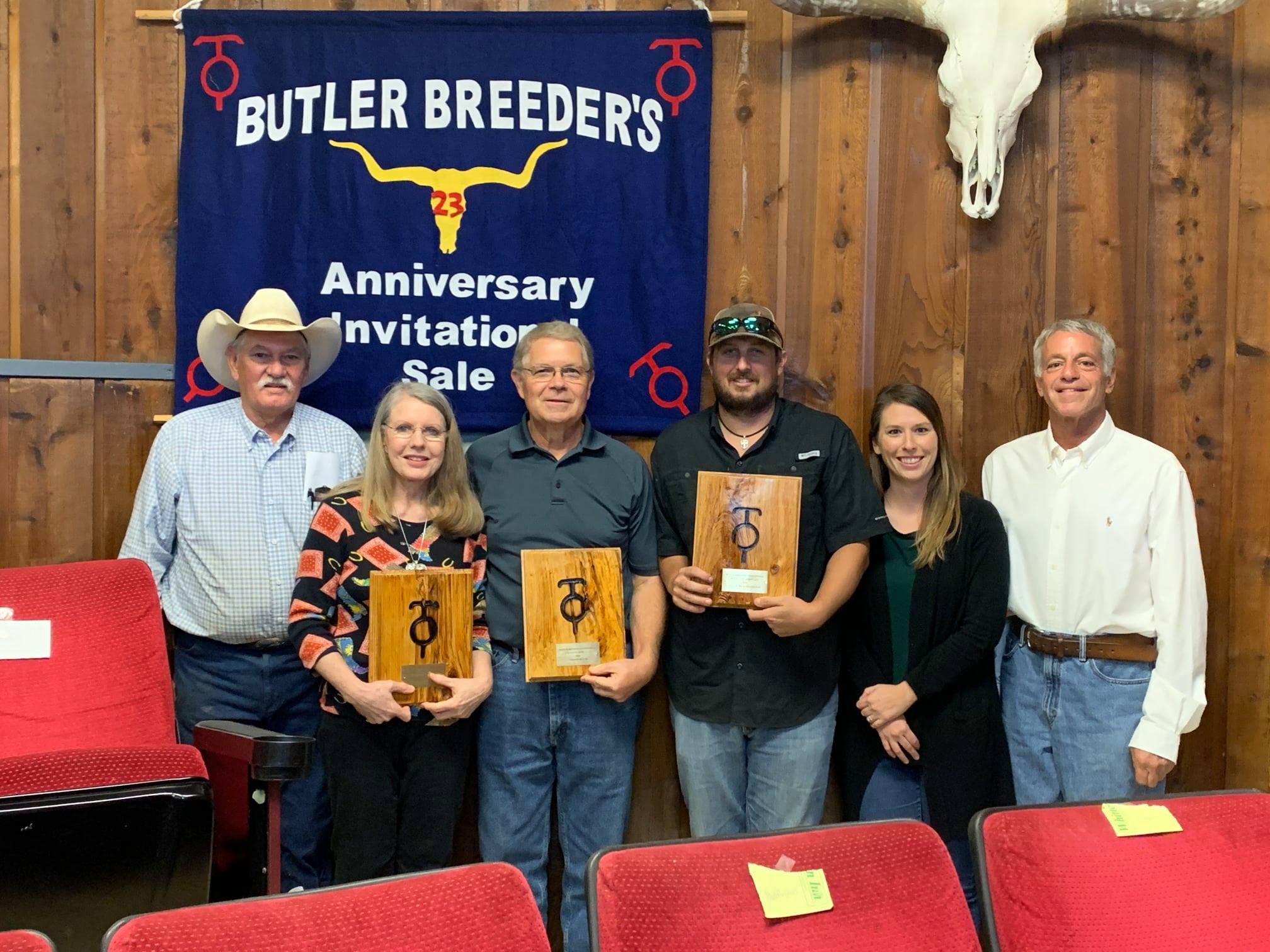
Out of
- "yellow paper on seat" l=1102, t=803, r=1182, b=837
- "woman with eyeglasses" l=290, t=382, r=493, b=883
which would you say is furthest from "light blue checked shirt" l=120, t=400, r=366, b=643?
"yellow paper on seat" l=1102, t=803, r=1182, b=837

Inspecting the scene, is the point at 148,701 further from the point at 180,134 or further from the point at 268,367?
the point at 180,134

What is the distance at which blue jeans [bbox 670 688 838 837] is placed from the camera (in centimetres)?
274

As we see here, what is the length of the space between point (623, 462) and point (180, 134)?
5.48 ft

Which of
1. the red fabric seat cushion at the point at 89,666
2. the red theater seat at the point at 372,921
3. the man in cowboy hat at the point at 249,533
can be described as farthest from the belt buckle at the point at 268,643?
the red theater seat at the point at 372,921

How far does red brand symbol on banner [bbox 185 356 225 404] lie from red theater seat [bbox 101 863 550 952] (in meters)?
2.01

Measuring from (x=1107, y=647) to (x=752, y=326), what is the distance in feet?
3.90

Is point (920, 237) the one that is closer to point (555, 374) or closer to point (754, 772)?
point (555, 374)

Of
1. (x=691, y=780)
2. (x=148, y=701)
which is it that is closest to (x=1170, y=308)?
(x=691, y=780)

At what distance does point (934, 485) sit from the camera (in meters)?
2.80

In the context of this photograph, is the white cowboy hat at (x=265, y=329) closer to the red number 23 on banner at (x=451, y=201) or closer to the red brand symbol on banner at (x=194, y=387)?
the red brand symbol on banner at (x=194, y=387)

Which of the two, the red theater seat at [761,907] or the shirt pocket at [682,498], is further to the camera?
the shirt pocket at [682,498]

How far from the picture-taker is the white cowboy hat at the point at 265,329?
9.45 ft

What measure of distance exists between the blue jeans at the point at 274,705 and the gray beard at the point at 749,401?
1.29m

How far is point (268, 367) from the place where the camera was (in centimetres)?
287
